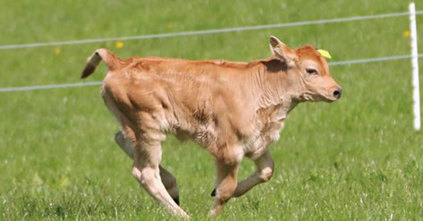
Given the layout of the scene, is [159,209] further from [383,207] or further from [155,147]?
[383,207]

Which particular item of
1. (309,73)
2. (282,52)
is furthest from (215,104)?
(309,73)

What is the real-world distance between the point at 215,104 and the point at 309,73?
855mm

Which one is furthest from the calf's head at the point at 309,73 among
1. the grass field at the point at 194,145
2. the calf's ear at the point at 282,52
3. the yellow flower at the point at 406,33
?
the yellow flower at the point at 406,33

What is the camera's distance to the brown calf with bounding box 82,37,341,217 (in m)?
8.46

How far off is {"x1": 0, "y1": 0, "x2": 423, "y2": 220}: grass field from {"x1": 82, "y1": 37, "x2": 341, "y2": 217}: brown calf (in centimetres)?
37

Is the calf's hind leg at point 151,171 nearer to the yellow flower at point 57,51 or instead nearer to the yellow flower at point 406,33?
the yellow flower at point 406,33

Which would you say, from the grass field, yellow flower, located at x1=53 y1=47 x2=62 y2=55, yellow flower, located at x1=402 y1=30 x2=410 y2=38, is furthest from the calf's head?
yellow flower, located at x1=53 y1=47 x2=62 y2=55

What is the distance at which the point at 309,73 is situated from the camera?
8.57 m

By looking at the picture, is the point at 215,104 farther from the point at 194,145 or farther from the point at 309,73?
the point at 194,145

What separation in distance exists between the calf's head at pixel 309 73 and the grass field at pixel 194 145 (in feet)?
3.10

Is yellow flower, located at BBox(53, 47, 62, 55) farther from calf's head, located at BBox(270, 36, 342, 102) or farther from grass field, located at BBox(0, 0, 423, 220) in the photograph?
calf's head, located at BBox(270, 36, 342, 102)

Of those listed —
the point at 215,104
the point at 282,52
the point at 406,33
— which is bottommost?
the point at 406,33

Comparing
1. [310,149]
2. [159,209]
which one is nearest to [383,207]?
[159,209]

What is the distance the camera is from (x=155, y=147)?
28.1ft
